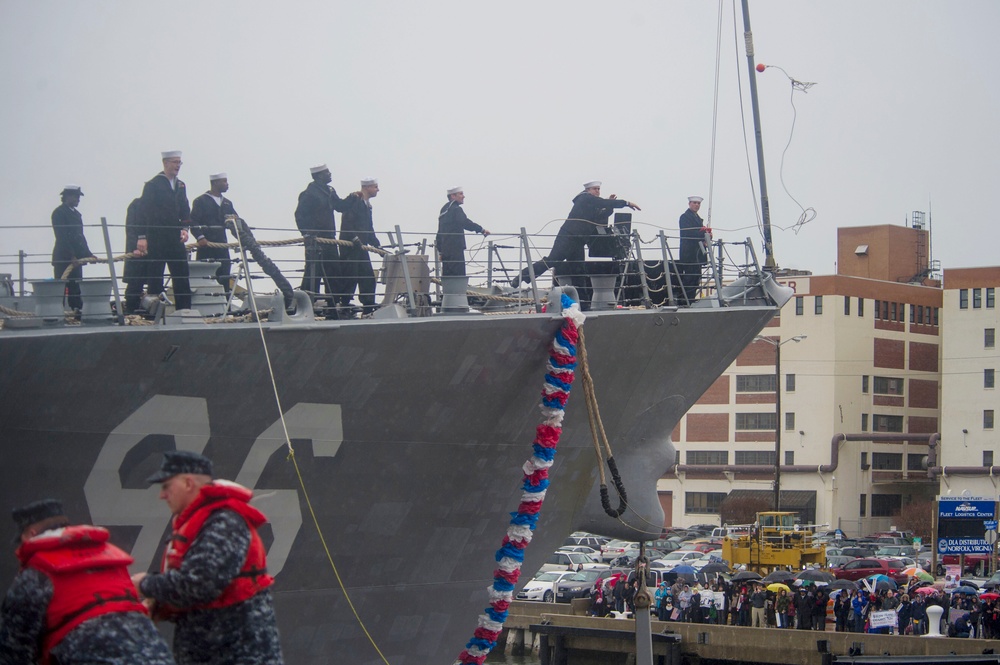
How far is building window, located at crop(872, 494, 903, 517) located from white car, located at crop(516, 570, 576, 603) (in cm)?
3180

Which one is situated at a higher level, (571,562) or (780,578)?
(780,578)

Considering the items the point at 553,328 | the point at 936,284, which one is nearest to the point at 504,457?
the point at 553,328

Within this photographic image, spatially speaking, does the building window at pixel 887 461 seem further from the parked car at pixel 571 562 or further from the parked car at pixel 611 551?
the parked car at pixel 571 562

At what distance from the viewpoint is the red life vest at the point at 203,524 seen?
12.7 ft

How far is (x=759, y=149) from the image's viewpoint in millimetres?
12828

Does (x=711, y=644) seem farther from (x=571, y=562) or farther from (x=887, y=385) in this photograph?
(x=887, y=385)

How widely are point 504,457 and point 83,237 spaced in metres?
4.06

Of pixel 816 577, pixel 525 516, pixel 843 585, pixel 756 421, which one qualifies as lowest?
pixel 816 577

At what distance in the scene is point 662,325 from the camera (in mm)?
11266

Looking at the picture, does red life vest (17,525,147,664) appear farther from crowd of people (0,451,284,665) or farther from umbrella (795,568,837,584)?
umbrella (795,568,837,584)

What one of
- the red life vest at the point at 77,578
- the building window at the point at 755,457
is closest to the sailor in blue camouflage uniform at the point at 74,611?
the red life vest at the point at 77,578

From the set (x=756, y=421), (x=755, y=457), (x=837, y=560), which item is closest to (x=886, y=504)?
(x=755, y=457)

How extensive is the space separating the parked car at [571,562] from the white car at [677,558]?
70.7 inches

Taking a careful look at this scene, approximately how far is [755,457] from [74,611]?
57.0 meters
